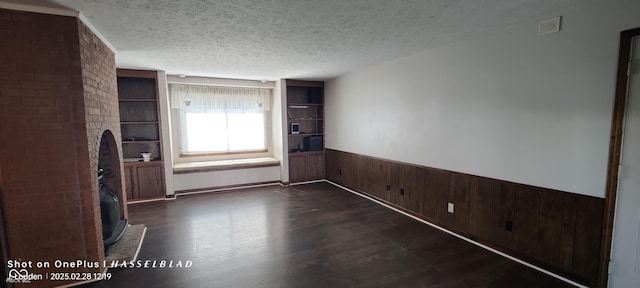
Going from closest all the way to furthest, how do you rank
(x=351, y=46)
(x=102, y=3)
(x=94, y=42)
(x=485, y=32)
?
(x=102, y=3) < (x=94, y=42) < (x=485, y=32) < (x=351, y=46)

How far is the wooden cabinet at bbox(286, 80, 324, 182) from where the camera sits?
6195mm

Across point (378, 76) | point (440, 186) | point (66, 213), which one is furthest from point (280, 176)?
point (66, 213)

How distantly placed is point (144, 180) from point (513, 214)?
555 cm

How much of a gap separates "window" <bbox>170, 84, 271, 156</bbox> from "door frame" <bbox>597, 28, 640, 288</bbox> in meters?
5.49

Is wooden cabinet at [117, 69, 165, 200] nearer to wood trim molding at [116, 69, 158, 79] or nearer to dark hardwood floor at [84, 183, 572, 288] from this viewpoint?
wood trim molding at [116, 69, 158, 79]

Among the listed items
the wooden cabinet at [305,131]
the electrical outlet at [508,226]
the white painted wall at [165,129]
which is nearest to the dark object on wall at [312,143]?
the wooden cabinet at [305,131]

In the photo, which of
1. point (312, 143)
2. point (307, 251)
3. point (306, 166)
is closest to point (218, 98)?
point (312, 143)

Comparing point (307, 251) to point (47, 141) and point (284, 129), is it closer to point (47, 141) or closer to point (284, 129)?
point (47, 141)

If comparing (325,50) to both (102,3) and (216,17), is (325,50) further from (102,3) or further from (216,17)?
(102,3)

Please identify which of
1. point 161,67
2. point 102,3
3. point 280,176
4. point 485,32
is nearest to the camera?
point 102,3

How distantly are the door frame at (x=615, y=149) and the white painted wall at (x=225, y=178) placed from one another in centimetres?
512

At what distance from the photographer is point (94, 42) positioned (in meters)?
2.64

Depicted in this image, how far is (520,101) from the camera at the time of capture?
2.64 metres

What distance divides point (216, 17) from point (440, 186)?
319 cm
